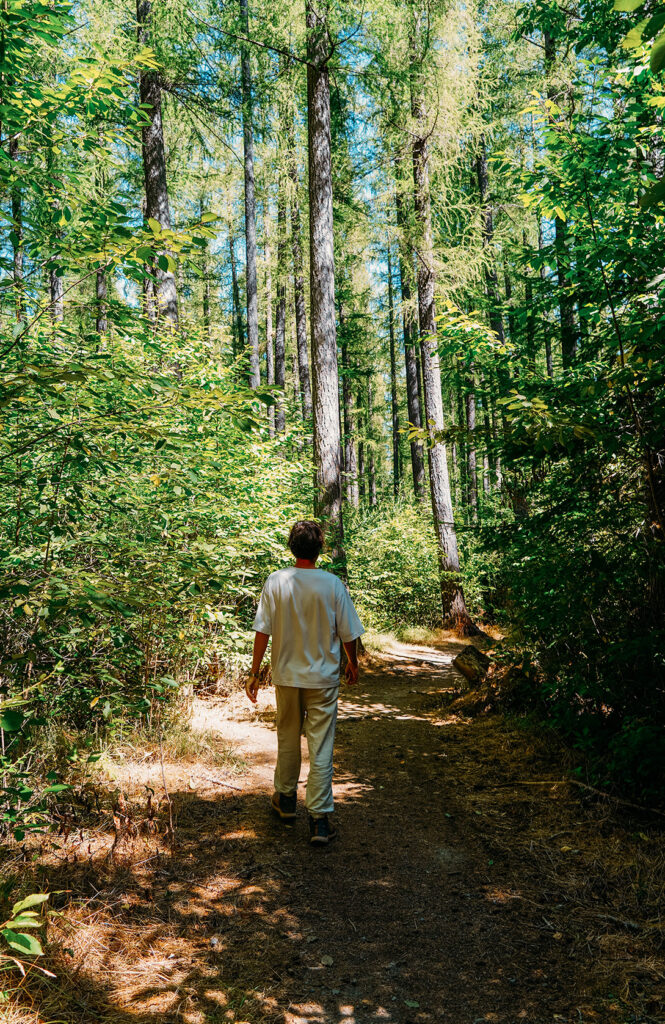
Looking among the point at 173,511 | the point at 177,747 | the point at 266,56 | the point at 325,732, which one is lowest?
the point at 177,747

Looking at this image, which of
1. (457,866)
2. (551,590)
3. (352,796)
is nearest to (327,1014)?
(457,866)

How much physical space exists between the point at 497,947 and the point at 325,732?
61.5 inches

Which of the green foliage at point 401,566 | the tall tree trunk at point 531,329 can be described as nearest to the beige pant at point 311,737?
the tall tree trunk at point 531,329

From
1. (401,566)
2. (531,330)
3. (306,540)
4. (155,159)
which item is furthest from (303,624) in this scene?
(401,566)

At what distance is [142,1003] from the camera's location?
2.50 m

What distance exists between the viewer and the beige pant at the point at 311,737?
400 centimetres

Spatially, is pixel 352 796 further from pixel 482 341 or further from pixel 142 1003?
pixel 482 341

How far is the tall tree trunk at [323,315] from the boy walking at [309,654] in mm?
4973

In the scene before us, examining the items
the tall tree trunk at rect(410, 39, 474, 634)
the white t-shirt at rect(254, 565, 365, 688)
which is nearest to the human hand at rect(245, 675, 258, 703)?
the white t-shirt at rect(254, 565, 365, 688)

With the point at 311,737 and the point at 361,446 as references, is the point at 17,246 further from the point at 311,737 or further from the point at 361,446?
the point at 361,446

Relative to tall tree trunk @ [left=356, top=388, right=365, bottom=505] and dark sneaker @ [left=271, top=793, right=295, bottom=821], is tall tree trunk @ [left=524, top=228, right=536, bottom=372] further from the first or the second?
tall tree trunk @ [left=356, top=388, right=365, bottom=505]

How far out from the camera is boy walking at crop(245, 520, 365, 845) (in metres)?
4.03

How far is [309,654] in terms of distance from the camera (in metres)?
4.05

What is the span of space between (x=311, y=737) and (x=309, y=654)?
0.58 metres
